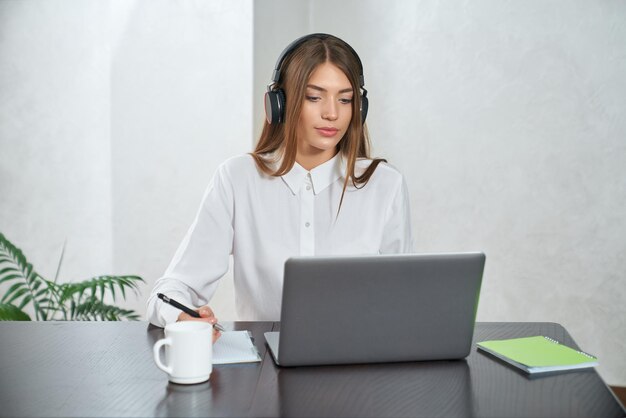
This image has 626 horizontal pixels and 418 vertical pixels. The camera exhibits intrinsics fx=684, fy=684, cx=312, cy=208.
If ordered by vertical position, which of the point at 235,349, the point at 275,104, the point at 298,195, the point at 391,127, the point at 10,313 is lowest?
the point at 10,313

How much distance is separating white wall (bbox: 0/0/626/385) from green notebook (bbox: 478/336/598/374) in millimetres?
1987

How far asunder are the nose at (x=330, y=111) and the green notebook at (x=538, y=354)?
2.44 ft

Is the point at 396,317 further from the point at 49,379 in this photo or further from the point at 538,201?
the point at 538,201

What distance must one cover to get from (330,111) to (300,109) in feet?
0.33

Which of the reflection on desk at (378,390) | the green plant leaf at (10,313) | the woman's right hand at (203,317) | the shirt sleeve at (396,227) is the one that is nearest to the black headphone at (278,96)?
the shirt sleeve at (396,227)

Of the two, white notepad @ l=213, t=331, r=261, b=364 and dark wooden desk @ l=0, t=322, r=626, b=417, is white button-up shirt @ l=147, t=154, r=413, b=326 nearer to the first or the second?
white notepad @ l=213, t=331, r=261, b=364

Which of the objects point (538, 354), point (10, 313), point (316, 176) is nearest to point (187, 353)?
point (538, 354)

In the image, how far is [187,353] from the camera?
123cm

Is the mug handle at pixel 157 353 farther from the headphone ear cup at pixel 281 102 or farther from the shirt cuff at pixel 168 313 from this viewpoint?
the headphone ear cup at pixel 281 102

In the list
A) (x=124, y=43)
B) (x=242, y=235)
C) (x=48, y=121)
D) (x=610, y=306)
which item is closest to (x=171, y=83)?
(x=124, y=43)

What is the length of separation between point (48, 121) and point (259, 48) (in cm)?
108

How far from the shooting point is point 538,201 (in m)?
3.45

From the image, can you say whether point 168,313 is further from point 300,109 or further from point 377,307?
point 300,109

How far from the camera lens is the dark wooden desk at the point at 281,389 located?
114 centimetres
